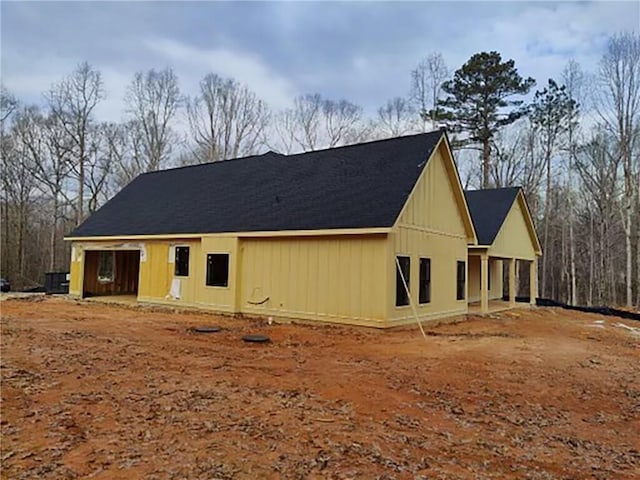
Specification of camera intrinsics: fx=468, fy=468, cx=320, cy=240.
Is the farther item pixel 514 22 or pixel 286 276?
pixel 514 22

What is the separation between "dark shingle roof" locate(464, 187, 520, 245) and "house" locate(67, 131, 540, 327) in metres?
0.82

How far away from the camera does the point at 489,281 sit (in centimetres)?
Answer: 2244

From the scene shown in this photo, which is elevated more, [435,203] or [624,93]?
[624,93]

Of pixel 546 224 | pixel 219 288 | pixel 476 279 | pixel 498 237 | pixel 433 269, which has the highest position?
pixel 546 224

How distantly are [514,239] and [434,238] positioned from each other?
320 inches

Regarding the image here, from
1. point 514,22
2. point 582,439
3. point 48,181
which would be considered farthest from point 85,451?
point 48,181

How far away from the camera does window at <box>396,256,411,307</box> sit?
11.2 metres

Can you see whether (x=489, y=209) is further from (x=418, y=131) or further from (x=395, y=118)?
(x=395, y=118)

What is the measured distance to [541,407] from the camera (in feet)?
18.1

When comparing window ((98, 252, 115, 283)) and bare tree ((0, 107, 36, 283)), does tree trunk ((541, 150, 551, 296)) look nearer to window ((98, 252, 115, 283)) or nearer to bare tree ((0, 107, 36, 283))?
window ((98, 252, 115, 283))

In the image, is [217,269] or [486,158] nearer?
[217,269]

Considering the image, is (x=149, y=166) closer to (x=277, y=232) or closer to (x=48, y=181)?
(x=48, y=181)

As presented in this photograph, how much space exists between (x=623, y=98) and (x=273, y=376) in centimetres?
2674

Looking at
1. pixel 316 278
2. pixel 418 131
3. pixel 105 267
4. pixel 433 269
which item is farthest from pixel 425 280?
pixel 418 131
